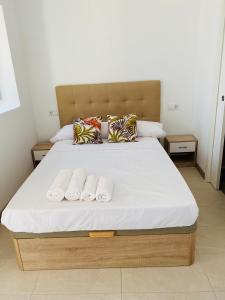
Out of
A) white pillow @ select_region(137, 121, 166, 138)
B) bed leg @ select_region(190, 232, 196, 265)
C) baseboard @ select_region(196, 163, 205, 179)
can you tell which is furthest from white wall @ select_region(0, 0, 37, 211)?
baseboard @ select_region(196, 163, 205, 179)

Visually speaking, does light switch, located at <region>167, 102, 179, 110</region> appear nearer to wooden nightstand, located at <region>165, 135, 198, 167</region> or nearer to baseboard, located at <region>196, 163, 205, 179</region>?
wooden nightstand, located at <region>165, 135, 198, 167</region>

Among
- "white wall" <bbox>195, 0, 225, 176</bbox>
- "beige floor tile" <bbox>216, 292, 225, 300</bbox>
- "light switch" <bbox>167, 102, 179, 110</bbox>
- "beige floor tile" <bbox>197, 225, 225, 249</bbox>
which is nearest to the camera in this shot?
"beige floor tile" <bbox>216, 292, 225, 300</bbox>

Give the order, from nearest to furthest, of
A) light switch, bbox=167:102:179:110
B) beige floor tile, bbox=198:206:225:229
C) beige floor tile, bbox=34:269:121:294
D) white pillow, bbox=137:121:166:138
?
beige floor tile, bbox=34:269:121:294, beige floor tile, bbox=198:206:225:229, white pillow, bbox=137:121:166:138, light switch, bbox=167:102:179:110

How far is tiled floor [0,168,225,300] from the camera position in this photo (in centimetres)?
162

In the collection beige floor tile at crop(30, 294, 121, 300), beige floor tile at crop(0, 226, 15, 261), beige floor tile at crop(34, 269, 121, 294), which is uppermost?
beige floor tile at crop(34, 269, 121, 294)

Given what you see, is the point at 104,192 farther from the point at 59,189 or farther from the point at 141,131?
the point at 141,131

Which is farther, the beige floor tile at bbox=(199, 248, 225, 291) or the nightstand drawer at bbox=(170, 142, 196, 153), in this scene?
the nightstand drawer at bbox=(170, 142, 196, 153)

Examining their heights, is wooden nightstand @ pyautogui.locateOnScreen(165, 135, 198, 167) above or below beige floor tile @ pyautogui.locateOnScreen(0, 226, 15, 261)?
above

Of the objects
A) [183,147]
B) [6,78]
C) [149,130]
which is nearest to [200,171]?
[183,147]

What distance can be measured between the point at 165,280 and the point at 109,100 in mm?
2260

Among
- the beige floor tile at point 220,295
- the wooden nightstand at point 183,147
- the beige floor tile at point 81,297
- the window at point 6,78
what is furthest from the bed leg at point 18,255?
the wooden nightstand at point 183,147

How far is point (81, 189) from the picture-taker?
181cm

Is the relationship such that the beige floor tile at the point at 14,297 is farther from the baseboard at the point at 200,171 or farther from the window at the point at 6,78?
the baseboard at the point at 200,171

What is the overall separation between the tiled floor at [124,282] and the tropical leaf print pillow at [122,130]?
143 centimetres
